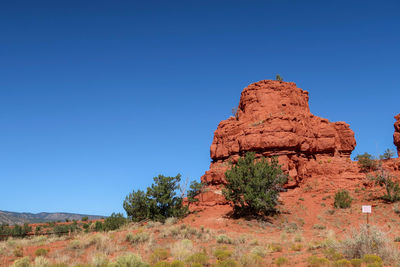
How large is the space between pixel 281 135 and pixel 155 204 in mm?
17082

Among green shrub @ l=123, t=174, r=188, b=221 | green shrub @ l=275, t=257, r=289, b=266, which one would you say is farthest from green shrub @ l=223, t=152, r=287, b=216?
green shrub @ l=275, t=257, r=289, b=266

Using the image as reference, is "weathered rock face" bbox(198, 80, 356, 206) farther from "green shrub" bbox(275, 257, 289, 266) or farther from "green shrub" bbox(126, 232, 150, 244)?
"green shrub" bbox(275, 257, 289, 266)

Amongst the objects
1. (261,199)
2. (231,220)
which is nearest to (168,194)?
(231,220)

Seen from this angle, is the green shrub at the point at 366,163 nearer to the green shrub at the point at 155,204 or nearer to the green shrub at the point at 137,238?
the green shrub at the point at 155,204

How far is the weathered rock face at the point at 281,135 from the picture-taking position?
1385 inches

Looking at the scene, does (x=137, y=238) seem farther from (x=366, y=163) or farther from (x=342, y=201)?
(x=366, y=163)

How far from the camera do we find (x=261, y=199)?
25.6 m

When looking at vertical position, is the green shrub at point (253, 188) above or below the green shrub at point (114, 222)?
above

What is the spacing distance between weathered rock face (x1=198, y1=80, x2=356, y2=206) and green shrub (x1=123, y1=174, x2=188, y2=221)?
25.1ft

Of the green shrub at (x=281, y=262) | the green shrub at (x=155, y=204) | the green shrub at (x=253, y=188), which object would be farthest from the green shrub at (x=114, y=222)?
the green shrub at (x=281, y=262)

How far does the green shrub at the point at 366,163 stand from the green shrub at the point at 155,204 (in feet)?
74.9

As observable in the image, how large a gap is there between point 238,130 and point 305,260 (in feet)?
93.8

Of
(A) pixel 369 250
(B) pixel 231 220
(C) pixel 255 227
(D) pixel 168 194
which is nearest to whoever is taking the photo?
(A) pixel 369 250

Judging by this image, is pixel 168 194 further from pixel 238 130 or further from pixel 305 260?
pixel 305 260
